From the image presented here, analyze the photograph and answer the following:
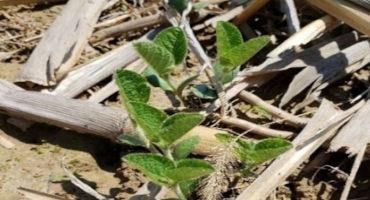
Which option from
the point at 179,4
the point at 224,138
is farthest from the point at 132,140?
the point at 179,4

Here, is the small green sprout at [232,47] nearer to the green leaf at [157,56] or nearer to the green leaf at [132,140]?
the green leaf at [157,56]

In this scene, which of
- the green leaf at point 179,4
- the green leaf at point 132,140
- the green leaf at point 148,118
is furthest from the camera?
the green leaf at point 179,4

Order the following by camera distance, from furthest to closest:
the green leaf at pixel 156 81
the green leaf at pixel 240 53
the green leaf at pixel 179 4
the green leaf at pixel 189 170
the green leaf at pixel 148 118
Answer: the green leaf at pixel 179 4
the green leaf at pixel 156 81
the green leaf at pixel 240 53
the green leaf at pixel 148 118
the green leaf at pixel 189 170

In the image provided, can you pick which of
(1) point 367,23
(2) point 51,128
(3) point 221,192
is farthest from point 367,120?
(2) point 51,128

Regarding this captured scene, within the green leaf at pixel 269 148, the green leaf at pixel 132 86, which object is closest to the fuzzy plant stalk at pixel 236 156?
the green leaf at pixel 269 148

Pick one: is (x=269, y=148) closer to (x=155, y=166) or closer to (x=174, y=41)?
(x=155, y=166)

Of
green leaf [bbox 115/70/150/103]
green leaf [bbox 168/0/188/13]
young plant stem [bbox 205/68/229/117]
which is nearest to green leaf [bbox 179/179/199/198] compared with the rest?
green leaf [bbox 115/70/150/103]
